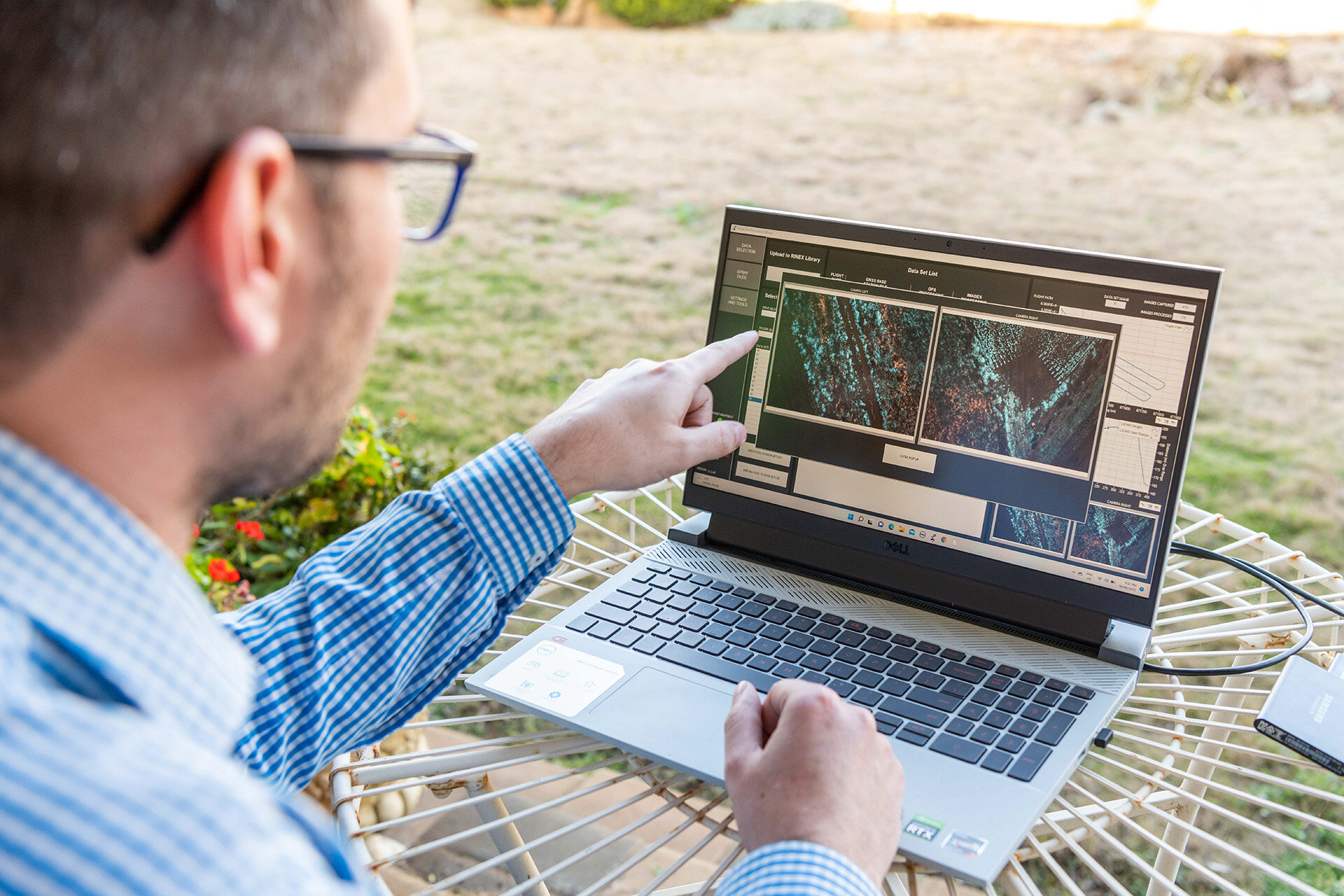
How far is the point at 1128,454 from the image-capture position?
1078 millimetres

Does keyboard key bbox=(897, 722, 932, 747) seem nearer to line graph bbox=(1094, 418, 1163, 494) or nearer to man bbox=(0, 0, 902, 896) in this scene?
man bbox=(0, 0, 902, 896)

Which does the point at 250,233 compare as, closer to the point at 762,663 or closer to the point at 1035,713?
the point at 762,663

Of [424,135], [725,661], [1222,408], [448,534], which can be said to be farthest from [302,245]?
[1222,408]

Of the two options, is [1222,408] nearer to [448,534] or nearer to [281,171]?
[448,534]

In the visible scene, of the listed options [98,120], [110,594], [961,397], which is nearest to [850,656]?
[961,397]

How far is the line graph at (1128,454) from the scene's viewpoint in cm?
107

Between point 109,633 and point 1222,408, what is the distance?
3.61 meters

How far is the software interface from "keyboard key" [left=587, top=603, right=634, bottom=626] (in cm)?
24

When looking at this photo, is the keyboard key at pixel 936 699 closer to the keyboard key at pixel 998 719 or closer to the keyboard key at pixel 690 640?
the keyboard key at pixel 998 719

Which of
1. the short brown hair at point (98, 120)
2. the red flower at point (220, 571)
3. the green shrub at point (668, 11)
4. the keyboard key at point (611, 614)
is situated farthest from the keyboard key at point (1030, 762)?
the green shrub at point (668, 11)

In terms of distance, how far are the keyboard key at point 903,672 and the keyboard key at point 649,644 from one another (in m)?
0.26

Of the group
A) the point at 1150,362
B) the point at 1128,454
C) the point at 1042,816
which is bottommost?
the point at 1042,816

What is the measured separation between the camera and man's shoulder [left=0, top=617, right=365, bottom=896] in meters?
0.41

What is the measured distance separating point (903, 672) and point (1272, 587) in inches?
24.2
